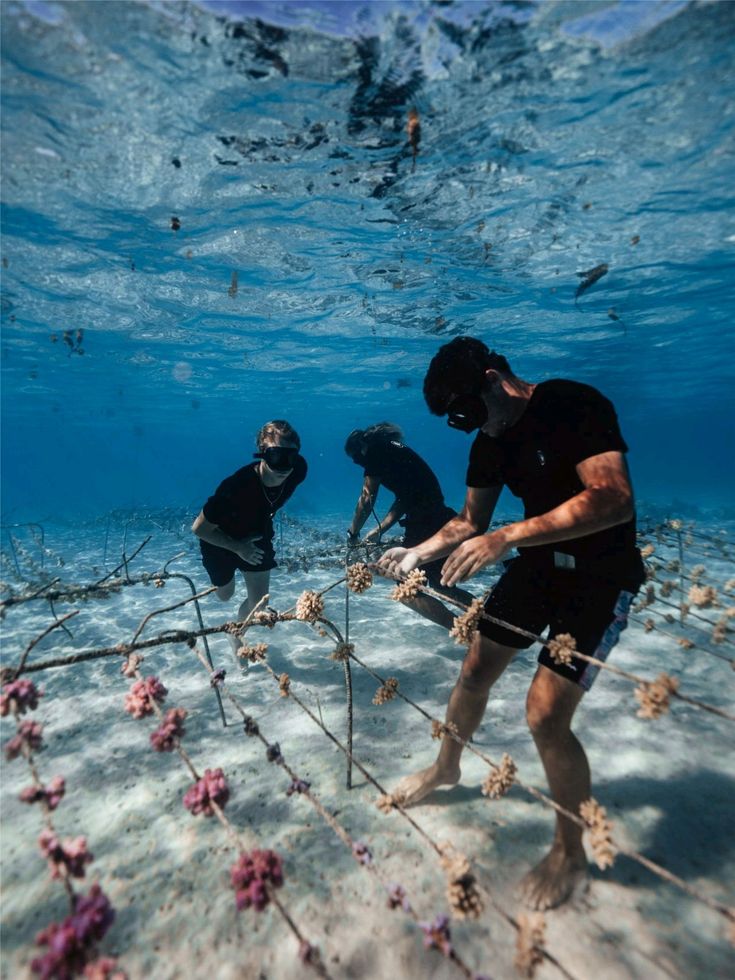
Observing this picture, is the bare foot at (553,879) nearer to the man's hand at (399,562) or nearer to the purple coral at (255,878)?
the purple coral at (255,878)

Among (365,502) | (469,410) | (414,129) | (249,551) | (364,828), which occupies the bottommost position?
(364,828)

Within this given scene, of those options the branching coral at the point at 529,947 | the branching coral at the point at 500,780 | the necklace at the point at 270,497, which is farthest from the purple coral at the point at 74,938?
the necklace at the point at 270,497

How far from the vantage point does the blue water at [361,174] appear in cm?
750

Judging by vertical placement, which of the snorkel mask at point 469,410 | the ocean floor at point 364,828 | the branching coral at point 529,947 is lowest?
the ocean floor at point 364,828

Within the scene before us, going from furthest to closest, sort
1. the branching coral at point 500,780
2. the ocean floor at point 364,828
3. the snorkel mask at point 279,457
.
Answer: the snorkel mask at point 279,457 → the ocean floor at point 364,828 → the branching coral at point 500,780

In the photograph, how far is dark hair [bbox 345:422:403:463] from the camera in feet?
25.7

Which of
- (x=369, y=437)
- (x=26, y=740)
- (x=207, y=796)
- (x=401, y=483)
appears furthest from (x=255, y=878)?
(x=369, y=437)

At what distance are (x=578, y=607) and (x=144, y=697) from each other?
3.00 metres

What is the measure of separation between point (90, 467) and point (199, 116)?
7041 inches

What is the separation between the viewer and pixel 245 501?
20.9ft

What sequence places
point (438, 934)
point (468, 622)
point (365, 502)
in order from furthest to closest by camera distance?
point (365, 502), point (468, 622), point (438, 934)

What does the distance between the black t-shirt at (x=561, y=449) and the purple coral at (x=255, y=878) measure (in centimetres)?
255

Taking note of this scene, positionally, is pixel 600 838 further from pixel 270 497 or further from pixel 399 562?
pixel 270 497

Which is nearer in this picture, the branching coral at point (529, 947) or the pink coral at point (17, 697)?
the branching coral at point (529, 947)
